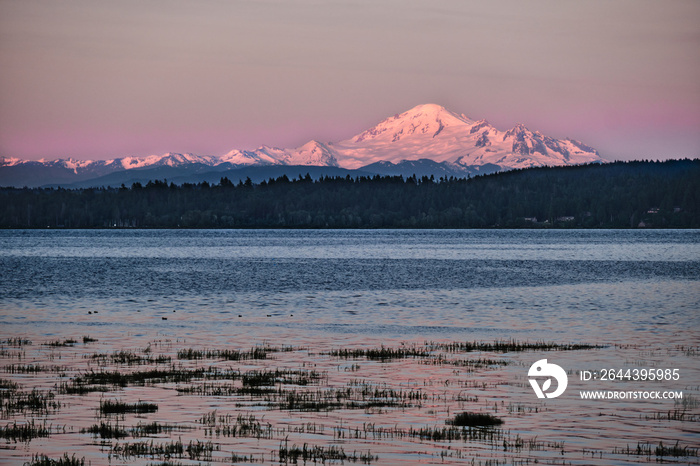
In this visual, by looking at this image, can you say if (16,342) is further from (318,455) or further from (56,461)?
(318,455)

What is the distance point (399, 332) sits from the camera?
134 ft

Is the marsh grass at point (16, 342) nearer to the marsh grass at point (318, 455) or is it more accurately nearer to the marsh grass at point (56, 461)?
the marsh grass at point (56, 461)

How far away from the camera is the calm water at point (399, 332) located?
18.8 meters

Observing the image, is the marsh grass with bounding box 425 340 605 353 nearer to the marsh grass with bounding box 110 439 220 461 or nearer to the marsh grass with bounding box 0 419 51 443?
the marsh grass with bounding box 110 439 220 461

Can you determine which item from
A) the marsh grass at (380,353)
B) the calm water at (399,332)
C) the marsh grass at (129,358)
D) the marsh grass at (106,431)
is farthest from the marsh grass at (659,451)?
the marsh grass at (129,358)

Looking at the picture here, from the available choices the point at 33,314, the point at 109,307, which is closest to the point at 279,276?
the point at 109,307

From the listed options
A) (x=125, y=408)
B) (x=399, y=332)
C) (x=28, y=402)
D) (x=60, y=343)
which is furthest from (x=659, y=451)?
(x=60, y=343)

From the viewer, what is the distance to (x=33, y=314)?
49.2 metres

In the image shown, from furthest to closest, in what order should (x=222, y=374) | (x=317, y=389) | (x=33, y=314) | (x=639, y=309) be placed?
1. (x=639, y=309)
2. (x=33, y=314)
3. (x=222, y=374)
4. (x=317, y=389)

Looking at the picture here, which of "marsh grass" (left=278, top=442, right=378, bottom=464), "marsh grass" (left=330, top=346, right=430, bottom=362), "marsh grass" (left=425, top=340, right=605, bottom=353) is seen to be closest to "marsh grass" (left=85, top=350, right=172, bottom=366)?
"marsh grass" (left=330, top=346, right=430, bottom=362)

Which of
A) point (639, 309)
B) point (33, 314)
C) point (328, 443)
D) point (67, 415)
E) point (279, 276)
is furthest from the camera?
point (279, 276)

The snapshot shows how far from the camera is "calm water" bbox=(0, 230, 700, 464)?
1880 centimetres

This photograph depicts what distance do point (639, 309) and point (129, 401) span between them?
A: 3805cm

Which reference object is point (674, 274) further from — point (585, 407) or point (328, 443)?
point (328, 443)
